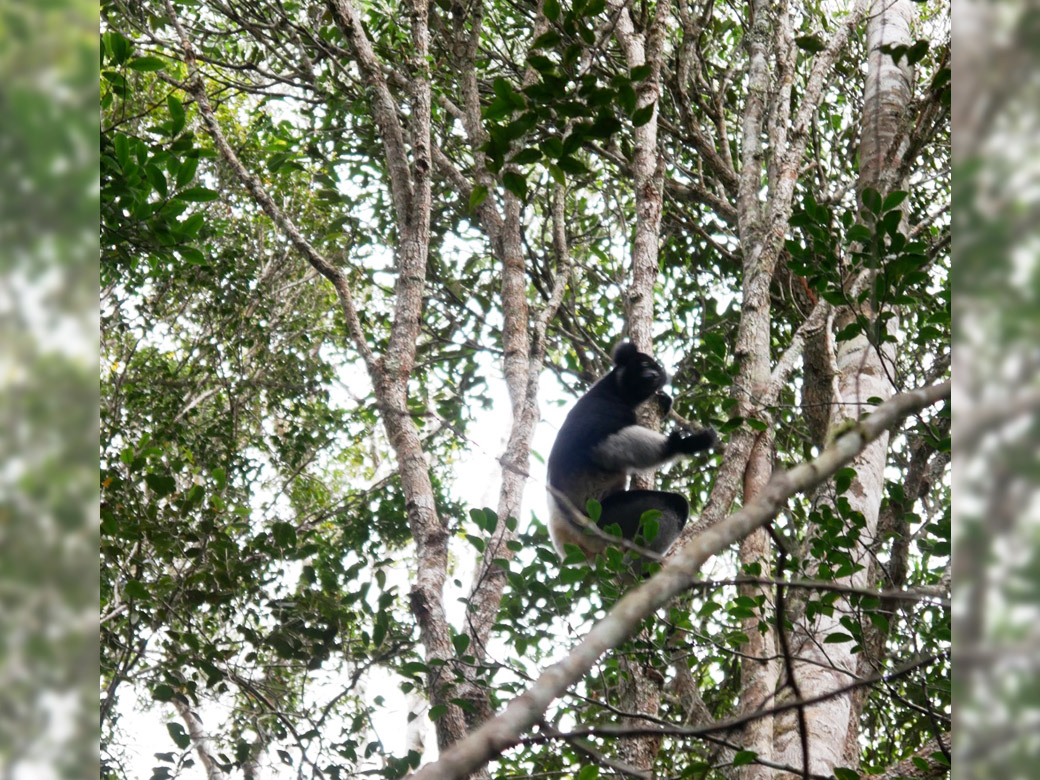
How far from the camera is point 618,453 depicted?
6.09m

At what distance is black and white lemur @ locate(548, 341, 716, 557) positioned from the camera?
572cm

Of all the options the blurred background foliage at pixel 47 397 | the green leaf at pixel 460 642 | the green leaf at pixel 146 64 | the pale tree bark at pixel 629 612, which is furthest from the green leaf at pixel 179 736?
the blurred background foliage at pixel 47 397

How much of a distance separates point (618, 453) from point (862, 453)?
6.64 ft

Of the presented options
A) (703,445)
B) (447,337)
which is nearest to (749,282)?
(703,445)

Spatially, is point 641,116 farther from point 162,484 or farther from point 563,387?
point 563,387

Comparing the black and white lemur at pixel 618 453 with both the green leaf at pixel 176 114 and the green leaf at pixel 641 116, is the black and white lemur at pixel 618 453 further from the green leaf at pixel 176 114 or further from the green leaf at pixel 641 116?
the green leaf at pixel 176 114

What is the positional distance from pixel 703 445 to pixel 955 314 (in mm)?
5205

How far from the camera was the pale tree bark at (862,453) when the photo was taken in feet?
14.1

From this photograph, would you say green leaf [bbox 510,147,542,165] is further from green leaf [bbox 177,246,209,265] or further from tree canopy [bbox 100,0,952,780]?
green leaf [bbox 177,246,209,265]

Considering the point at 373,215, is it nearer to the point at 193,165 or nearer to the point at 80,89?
the point at 193,165

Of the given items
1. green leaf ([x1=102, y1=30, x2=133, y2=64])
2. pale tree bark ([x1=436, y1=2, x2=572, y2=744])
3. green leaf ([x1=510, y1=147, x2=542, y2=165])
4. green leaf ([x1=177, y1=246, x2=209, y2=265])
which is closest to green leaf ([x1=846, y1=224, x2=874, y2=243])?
green leaf ([x1=510, y1=147, x2=542, y2=165])

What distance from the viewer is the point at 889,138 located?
5.58 m

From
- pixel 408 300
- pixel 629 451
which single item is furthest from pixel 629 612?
pixel 629 451

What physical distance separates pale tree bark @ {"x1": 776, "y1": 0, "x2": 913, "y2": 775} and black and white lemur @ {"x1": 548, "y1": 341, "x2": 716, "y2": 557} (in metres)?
0.92
